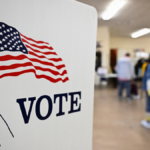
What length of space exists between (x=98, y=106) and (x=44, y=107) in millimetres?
2921

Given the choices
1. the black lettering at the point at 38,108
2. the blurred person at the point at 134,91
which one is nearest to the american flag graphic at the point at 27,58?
the black lettering at the point at 38,108

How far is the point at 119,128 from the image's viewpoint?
8.45 feet

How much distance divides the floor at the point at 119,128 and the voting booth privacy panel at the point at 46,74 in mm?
1013

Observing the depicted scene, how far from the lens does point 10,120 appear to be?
0.90 meters

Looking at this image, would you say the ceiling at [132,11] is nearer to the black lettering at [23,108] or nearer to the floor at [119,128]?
the black lettering at [23,108]

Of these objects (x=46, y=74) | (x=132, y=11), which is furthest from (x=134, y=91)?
(x=46, y=74)

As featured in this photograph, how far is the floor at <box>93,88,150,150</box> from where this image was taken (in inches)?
81.3

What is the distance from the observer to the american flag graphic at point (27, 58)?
0.86m

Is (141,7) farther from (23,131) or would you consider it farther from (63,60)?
(23,131)

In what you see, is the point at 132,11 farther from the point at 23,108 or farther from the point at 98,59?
the point at 98,59

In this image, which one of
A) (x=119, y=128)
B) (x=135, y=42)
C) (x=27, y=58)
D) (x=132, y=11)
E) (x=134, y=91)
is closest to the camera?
(x=27, y=58)

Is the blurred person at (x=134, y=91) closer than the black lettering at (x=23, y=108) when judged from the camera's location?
No

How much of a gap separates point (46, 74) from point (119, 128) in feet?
6.56

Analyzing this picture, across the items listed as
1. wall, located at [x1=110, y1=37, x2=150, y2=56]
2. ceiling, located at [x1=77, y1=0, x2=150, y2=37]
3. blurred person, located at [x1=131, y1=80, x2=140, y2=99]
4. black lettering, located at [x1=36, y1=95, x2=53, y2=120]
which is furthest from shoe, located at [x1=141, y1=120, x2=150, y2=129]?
black lettering, located at [x1=36, y1=95, x2=53, y2=120]
